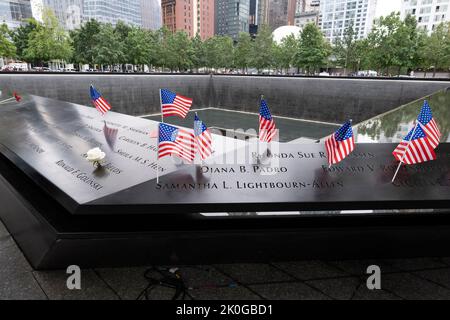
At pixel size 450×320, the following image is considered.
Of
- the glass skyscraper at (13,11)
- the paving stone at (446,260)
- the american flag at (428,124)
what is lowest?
the paving stone at (446,260)

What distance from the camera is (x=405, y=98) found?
19.7m

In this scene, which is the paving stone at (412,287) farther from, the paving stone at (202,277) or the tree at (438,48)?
the tree at (438,48)

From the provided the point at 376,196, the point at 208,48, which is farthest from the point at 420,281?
the point at 208,48

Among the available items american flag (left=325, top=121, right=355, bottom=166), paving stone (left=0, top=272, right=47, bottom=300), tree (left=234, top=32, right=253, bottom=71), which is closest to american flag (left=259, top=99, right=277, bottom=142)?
american flag (left=325, top=121, right=355, bottom=166)

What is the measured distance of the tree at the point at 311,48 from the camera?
3842 cm

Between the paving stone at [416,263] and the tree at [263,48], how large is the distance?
138 feet

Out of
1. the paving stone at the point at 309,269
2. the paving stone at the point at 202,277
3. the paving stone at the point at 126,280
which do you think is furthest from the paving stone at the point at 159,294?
the paving stone at the point at 309,269

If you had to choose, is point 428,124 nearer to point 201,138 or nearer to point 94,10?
point 201,138

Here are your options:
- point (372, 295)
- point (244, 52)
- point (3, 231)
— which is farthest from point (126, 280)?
point (244, 52)

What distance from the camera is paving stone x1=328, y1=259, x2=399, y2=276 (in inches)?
153

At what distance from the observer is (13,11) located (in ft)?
234
